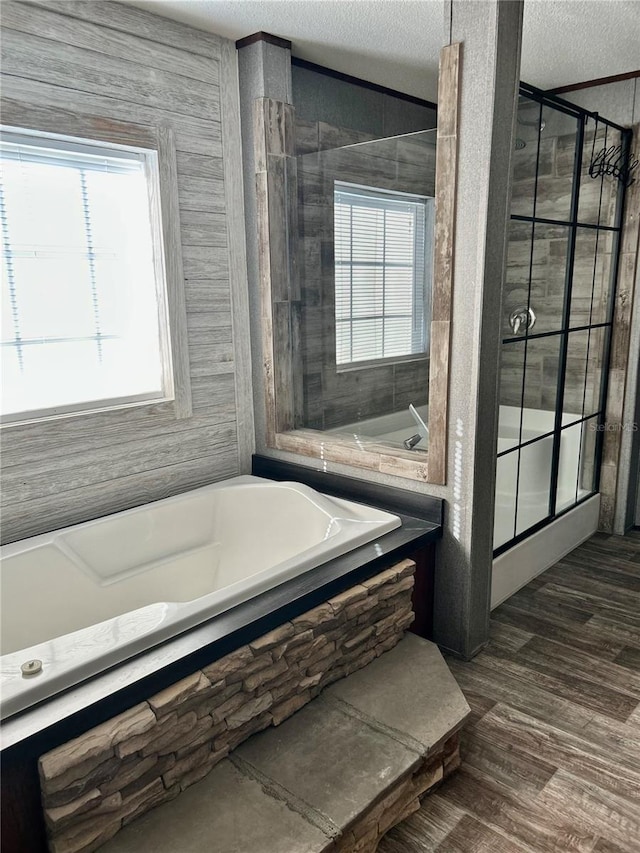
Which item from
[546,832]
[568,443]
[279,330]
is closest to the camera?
[546,832]

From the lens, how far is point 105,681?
1.52m

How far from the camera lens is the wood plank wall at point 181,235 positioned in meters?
2.18

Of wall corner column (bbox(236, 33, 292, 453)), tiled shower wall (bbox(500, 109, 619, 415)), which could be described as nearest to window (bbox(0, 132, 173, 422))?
wall corner column (bbox(236, 33, 292, 453))

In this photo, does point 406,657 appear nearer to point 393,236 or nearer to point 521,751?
point 521,751

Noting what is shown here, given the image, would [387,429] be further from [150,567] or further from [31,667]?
[31,667]

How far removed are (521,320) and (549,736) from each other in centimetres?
162

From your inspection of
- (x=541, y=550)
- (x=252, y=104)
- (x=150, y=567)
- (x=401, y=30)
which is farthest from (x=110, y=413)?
(x=541, y=550)

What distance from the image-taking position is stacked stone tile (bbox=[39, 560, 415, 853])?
1405 millimetres

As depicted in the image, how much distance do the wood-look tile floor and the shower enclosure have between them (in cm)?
41

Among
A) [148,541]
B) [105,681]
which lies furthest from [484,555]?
[105,681]

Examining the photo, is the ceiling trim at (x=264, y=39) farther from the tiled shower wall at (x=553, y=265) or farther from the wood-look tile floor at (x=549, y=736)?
the wood-look tile floor at (x=549, y=736)

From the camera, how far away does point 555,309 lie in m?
3.03

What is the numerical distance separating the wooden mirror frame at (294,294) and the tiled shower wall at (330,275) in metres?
0.06

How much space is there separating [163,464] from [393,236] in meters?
1.42
